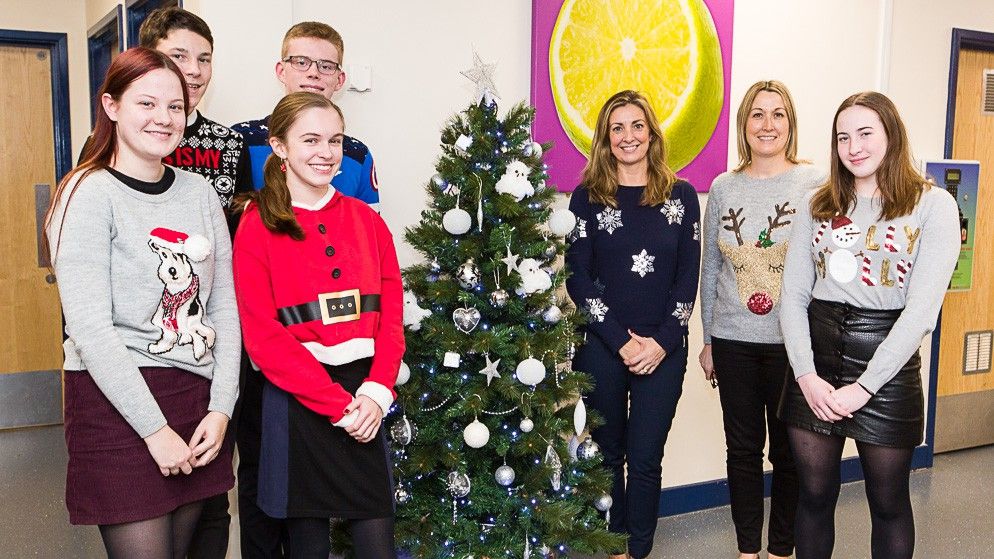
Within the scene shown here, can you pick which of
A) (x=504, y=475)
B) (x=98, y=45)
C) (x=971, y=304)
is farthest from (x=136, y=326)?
(x=971, y=304)

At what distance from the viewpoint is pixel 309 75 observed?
2322 millimetres

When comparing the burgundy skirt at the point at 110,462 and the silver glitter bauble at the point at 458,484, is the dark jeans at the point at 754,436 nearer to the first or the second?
the silver glitter bauble at the point at 458,484

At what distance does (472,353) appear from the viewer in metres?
2.50

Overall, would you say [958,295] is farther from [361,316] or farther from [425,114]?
[361,316]

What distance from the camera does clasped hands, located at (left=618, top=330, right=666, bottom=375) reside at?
262 centimetres

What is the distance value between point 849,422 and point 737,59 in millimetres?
1967

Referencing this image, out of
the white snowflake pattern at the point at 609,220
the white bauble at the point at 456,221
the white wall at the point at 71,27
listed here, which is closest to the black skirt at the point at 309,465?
the white bauble at the point at 456,221

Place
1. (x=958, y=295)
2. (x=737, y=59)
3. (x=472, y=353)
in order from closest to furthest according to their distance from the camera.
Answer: (x=472, y=353)
(x=737, y=59)
(x=958, y=295)

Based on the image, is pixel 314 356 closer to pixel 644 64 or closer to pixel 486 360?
pixel 486 360

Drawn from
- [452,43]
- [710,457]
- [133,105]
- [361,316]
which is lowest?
[710,457]

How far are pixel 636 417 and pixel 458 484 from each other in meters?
0.66

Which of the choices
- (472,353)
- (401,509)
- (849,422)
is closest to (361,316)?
(472,353)

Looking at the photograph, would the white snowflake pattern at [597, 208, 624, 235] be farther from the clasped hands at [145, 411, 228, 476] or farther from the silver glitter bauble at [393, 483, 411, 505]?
the clasped hands at [145, 411, 228, 476]

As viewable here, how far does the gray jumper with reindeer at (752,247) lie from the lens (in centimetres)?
273
